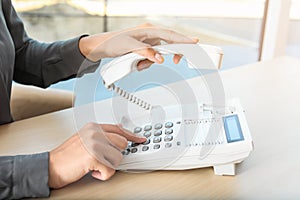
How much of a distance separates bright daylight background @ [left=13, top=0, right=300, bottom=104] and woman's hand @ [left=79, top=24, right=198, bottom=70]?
3.55 feet

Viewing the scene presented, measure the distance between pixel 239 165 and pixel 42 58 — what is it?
0.59 metres

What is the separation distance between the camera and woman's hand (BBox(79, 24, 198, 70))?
2.53 feet

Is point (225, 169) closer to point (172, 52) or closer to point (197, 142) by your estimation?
point (197, 142)

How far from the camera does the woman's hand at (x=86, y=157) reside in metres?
0.60

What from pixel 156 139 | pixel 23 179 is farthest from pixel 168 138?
pixel 23 179

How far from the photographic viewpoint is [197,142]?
2.13 feet

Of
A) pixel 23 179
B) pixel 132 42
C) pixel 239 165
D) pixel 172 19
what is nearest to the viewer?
pixel 23 179

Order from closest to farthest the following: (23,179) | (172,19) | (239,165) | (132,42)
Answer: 1. (23,179)
2. (239,165)
3. (132,42)
4. (172,19)

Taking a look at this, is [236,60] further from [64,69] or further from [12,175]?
[12,175]

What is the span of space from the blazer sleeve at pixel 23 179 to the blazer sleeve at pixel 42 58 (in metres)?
0.40

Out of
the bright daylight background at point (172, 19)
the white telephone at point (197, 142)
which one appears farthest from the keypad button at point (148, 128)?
the bright daylight background at point (172, 19)

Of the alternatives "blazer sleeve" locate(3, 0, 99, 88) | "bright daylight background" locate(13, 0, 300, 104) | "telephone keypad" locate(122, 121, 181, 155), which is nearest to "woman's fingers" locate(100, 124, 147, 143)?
"telephone keypad" locate(122, 121, 181, 155)

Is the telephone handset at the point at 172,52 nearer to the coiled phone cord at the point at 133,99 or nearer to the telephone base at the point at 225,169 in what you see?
the coiled phone cord at the point at 133,99

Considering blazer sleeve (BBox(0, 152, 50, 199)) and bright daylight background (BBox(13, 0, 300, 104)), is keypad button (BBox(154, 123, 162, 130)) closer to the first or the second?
blazer sleeve (BBox(0, 152, 50, 199))
